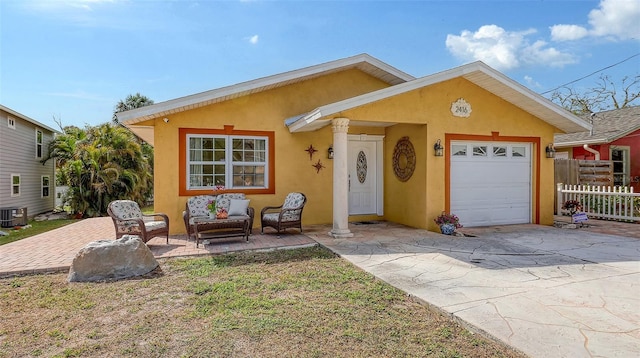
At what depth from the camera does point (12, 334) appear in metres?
3.55

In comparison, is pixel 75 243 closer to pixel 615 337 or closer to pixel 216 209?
pixel 216 209

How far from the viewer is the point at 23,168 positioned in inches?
613

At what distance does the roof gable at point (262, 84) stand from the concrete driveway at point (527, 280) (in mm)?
4107

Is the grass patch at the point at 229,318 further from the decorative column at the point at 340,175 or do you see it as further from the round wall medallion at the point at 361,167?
the round wall medallion at the point at 361,167

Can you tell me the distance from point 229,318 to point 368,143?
7905 millimetres

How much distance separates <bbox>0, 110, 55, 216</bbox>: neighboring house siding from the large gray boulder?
40.0ft

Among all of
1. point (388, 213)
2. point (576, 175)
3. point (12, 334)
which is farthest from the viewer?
point (576, 175)

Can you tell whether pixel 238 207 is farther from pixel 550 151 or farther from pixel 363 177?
pixel 550 151

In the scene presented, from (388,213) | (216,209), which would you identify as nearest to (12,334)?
(216,209)

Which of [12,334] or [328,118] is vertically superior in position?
[328,118]

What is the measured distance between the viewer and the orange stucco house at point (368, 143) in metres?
8.45

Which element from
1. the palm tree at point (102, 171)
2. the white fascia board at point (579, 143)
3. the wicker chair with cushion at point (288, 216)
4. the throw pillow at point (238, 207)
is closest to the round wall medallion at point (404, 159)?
the wicker chair with cushion at point (288, 216)

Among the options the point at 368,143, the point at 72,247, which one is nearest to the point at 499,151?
the point at 368,143

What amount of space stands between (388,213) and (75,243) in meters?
8.25
